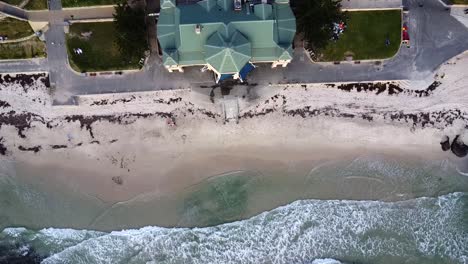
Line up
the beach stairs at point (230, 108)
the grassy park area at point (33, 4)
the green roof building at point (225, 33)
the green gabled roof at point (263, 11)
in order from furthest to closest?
the beach stairs at point (230, 108) < the grassy park area at point (33, 4) < the green gabled roof at point (263, 11) < the green roof building at point (225, 33)

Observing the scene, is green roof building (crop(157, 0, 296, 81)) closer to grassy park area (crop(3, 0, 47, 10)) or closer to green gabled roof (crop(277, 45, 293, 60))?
green gabled roof (crop(277, 45, 293, 60))

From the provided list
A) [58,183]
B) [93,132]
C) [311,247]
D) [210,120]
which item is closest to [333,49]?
[210,120]

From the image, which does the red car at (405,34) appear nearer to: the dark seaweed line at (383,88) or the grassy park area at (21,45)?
the dark seaweed line at (383,88)

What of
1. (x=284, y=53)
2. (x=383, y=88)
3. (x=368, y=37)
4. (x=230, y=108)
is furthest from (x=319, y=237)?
(x=368, y=37)

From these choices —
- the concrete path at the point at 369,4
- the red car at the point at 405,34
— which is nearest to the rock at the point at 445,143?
the red car at the point at 405,34

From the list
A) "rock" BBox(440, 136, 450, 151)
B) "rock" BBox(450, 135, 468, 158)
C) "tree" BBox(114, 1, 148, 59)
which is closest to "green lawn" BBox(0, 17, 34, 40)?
"tree" BBox(114, 1, 148, 59)

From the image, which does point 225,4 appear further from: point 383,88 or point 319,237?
point 319,237
